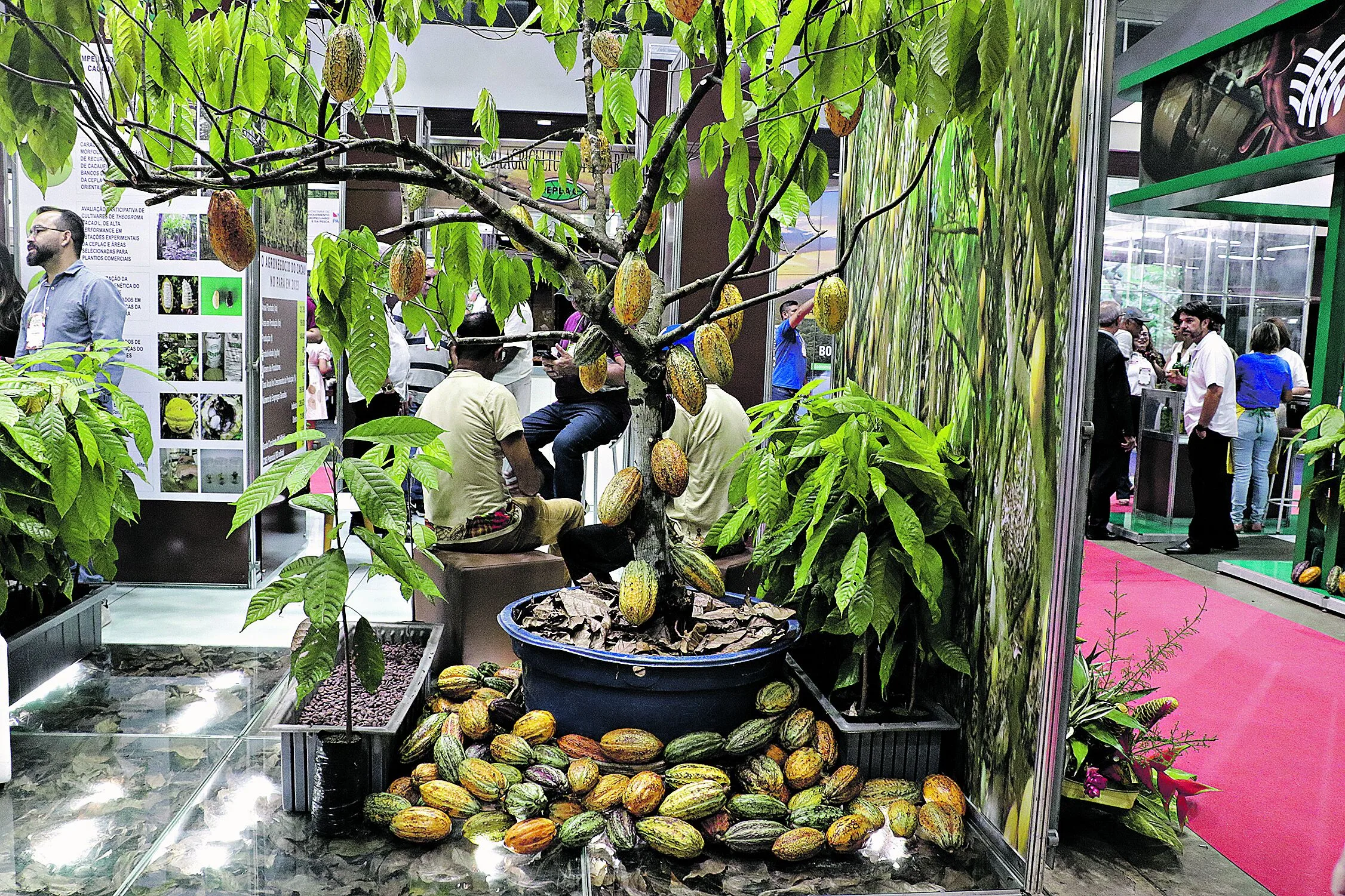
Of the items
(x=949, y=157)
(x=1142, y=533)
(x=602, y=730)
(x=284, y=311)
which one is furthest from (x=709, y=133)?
(x=1142, y=533)

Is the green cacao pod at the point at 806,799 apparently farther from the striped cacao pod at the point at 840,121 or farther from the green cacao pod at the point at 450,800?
the striped cacao pod at the point at 840,121

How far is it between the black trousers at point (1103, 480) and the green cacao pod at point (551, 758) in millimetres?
5716

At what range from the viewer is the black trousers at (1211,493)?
21.7 feet

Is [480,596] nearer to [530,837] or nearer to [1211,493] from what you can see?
[530,837]

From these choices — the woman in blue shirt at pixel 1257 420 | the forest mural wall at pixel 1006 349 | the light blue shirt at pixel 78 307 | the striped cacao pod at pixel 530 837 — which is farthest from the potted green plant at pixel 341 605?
the woman in blue shirt at pixel 1257 420

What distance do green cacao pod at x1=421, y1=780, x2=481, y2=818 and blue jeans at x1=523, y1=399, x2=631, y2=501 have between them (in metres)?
2.52

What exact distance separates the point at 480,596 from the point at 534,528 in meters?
0.48

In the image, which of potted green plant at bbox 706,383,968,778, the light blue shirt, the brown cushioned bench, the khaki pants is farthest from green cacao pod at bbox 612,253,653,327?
the light blue shirt

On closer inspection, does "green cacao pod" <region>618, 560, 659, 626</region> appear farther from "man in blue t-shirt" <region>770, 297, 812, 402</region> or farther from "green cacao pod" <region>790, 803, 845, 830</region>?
"man in blue t-shirt" <region>770, 297, 812, 402</region>

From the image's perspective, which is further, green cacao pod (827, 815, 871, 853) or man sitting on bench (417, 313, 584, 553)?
man sitting on bench (417, 313, 584, 553)

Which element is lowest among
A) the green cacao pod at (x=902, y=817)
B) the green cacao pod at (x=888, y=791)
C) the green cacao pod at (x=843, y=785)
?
the green cacao pod at (x=902, y=817)

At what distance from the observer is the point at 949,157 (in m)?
2.61

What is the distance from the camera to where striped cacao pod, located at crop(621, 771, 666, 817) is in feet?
7.00

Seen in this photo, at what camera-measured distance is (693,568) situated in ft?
8.23
